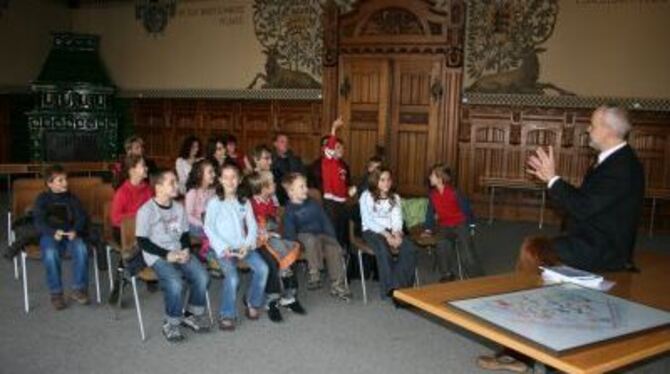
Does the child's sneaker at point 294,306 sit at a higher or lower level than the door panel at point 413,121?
lower

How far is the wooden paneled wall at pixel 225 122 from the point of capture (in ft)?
32.9

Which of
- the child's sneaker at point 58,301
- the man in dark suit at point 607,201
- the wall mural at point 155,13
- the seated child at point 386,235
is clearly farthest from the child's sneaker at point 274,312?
the wall mural at point 155,13

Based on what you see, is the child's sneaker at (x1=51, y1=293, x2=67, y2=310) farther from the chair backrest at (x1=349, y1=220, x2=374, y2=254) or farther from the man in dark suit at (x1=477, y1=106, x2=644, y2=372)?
the man in dark suit at (x1=477, y1=106, x2=644, y2=372)

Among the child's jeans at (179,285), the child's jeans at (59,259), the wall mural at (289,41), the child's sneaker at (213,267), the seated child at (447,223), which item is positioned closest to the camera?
the child's jeans at (179,285)

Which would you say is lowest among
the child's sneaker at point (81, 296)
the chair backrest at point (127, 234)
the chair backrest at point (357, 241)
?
the child's sneaker at point (81, 296)

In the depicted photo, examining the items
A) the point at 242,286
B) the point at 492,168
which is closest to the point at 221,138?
the point at 242,286

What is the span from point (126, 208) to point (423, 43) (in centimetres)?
577

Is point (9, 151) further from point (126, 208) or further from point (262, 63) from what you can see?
point (126, 208)

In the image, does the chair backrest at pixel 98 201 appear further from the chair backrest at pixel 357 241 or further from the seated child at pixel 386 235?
the seated child at pixel 386 235

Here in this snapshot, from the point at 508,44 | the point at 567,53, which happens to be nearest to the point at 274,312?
the point at 508,44

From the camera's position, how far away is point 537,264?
3.54 meters

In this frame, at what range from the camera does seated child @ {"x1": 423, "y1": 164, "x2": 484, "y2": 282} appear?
216 inches

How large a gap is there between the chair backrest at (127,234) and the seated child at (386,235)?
5.92 ft

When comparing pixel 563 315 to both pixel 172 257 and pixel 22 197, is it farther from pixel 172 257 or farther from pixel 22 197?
pixel 22 197
